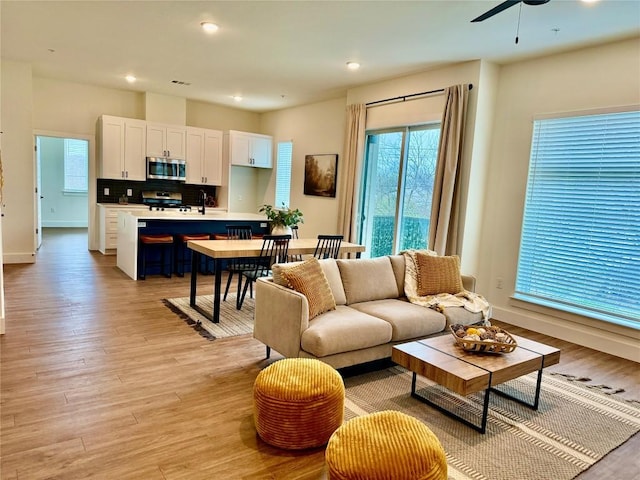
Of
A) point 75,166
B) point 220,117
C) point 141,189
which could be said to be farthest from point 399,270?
point 75,166

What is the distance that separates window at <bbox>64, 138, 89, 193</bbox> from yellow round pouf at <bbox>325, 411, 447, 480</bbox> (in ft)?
38.6

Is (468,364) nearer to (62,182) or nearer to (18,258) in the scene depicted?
(18,258)

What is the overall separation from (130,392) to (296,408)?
1.32 meters

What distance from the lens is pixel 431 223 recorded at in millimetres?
5469

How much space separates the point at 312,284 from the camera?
3.34 metres

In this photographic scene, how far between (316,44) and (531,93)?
2569 mm

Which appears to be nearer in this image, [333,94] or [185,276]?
[185,276]

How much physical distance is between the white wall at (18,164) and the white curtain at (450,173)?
623 cm

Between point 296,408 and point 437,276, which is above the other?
point 437,276

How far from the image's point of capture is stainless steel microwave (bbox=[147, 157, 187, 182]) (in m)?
8.04

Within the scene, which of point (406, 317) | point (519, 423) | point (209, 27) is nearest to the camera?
point (519, 423)

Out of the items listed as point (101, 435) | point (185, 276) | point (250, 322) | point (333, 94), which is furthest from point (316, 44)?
point (101, 435)

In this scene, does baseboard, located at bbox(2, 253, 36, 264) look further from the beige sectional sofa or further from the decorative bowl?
the decorative bowl

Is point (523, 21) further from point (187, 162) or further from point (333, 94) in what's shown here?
point (187, 162)
